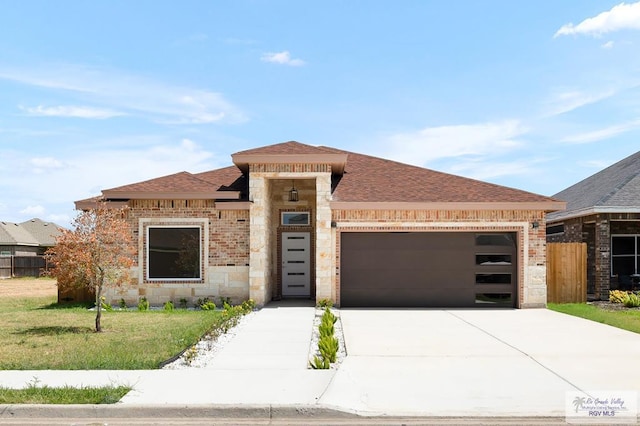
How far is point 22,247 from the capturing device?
45656 mm

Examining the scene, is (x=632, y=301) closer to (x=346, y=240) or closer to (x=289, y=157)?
(x=346, y=240)

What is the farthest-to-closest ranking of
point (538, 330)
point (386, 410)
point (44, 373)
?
point (538, 330) < point (44, 373) < point (386, 410)

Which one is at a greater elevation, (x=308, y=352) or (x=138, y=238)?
(x=138, y=238)

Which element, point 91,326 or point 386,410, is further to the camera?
point 91,326

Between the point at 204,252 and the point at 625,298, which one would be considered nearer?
the point at 204,252

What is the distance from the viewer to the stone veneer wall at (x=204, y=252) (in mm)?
17375

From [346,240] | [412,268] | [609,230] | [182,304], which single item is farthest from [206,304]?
[609,230]

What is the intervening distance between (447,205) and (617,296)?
23.8 feet

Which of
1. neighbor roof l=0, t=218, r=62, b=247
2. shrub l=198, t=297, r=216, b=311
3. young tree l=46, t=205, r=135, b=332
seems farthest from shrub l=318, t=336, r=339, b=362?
neighbor roof l=0, t=218, r=62, b=247

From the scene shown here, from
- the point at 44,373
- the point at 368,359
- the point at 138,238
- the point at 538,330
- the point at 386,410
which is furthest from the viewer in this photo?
the point at 138,238

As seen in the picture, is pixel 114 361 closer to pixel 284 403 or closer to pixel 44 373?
pixel 44 373

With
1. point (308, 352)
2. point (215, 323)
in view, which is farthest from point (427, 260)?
point (308, 352)

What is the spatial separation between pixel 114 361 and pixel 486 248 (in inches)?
471

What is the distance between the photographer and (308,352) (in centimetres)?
1023
